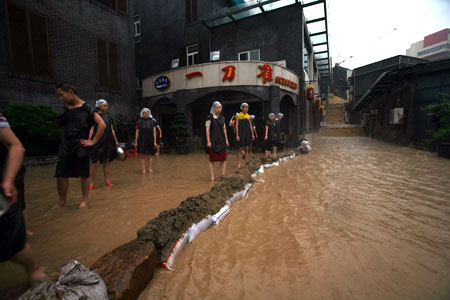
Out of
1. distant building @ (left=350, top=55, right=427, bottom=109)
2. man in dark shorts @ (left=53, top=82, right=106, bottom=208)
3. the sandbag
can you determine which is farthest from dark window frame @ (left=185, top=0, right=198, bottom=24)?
distant building @ (left=350, top=55, right=427, bottom=109)

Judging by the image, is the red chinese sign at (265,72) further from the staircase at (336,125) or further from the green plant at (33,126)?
the staircase at (336,125)

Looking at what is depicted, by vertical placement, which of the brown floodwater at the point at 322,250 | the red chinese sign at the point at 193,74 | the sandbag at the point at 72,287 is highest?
the red chinese sign at the point at 193,74

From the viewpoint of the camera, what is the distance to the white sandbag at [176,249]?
6.83 feet

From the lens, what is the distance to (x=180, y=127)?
38.9ft

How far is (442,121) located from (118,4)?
1580cm

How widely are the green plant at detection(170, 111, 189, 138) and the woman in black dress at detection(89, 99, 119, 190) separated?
6.38m

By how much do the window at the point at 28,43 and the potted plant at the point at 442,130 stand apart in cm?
1519

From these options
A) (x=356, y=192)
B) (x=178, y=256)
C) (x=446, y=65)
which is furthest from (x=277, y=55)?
(x=178, y=256)

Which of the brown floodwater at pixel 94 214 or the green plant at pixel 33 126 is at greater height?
the green plant at pixel 33 126

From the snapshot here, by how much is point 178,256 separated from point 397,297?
1827mm

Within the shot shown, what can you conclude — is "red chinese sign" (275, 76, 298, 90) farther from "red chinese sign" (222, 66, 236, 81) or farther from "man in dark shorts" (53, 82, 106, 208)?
"man in dark shorts" (53, 82, 106, 208)

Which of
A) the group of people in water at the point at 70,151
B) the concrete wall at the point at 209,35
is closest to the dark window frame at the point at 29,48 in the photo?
the group of people in water at the point at 70,151

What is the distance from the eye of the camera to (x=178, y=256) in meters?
2.23

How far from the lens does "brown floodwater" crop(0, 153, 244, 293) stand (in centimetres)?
224
